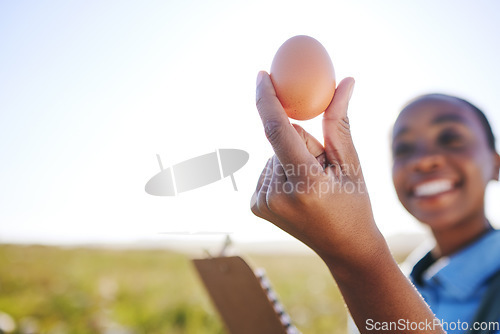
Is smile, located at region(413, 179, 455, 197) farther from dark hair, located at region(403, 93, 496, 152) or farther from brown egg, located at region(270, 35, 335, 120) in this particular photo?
brown egg, located at region(270, 35, 335, 120)

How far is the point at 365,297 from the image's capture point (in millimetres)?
866

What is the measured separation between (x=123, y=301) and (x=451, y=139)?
7.11 m

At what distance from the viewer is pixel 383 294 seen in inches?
33.4

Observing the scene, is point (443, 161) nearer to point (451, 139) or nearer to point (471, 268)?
point (451, 139)

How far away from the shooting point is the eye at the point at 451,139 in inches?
69.0

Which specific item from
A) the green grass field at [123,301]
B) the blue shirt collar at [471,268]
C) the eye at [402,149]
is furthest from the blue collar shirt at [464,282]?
the green grass field at [123,301]

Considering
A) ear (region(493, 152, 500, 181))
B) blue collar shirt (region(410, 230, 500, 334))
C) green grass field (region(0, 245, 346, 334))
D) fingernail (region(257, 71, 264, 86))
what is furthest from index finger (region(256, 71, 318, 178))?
green grass field (region(0, 245, 346, 334))

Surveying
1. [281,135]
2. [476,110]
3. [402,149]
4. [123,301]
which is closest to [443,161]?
[402,149]

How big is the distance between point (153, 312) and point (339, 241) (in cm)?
574

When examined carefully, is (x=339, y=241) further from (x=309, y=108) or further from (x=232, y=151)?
(x=232, y=151)

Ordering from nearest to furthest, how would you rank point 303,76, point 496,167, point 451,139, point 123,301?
point 303,76 → point 451,139 → point 496,167 → point 123,301

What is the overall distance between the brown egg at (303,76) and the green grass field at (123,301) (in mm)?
2040

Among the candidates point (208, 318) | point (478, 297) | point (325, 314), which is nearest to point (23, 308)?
point (208, 318)

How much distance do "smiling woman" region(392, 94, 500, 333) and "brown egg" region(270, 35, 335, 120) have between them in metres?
0.78
